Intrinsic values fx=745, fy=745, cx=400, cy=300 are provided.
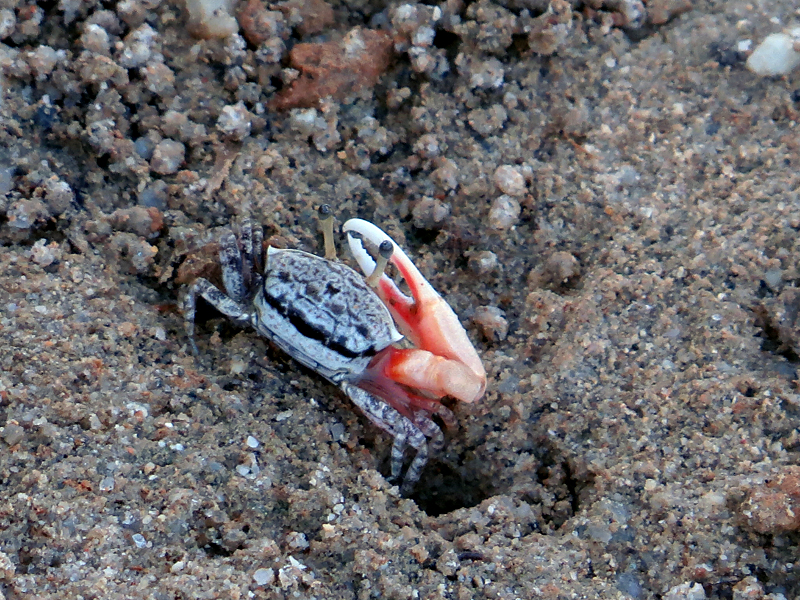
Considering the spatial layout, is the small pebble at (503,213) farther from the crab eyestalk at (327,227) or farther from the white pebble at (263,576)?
the white pebble at (263,576)

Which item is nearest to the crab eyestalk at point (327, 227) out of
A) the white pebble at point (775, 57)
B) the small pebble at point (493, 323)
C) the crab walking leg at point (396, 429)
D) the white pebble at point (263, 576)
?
the crab walking leg at point (396, 429)

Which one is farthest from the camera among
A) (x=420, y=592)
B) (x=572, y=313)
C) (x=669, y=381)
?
(x=572, y=313)

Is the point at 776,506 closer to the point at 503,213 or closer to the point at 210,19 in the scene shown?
the point at 503,213

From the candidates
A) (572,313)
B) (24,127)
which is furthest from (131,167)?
(572,313)

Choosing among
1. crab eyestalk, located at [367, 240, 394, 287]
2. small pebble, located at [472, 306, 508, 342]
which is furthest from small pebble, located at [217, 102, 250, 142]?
small pebble, located at [472, 306, 508, 342]

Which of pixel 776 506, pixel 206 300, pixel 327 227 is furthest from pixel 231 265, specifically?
pixel 776 506

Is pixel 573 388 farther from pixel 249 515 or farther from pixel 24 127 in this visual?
pixel 24 127
